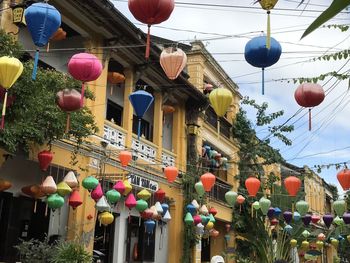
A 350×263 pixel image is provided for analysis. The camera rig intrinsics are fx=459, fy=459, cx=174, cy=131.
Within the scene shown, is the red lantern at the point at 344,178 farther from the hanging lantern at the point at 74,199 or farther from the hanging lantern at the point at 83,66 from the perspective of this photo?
the hanging lantern at the point at 83,66

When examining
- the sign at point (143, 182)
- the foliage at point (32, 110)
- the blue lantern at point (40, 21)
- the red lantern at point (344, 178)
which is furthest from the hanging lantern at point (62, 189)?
the red lantern at point (344, 178)

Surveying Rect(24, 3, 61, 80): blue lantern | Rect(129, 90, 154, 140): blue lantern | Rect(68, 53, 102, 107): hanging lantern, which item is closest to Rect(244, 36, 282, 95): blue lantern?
Rect(68, 53, 102, 107): hanging lantern

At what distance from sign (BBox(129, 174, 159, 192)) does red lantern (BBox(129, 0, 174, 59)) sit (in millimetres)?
7947

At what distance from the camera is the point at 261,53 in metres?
5.71

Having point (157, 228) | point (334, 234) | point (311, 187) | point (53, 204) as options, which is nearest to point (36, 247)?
point (53, 204)

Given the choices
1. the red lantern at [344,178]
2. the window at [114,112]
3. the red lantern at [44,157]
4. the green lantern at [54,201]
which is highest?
the window at [114,112]

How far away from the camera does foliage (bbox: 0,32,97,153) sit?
7.39m

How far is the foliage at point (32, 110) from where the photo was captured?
7395mm

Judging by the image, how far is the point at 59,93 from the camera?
25.7ft

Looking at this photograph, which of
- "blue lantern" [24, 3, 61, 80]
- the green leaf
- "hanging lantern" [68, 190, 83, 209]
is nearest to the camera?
the green leaf

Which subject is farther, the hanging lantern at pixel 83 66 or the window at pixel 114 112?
the window at pixel 114 112

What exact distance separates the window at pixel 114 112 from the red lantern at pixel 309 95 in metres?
7.56

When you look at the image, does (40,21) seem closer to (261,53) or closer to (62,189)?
(261,53)

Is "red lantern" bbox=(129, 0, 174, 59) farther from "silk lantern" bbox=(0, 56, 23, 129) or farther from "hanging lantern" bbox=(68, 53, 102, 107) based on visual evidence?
"silk lantern" bbox=(0, 56, 23, 129)
